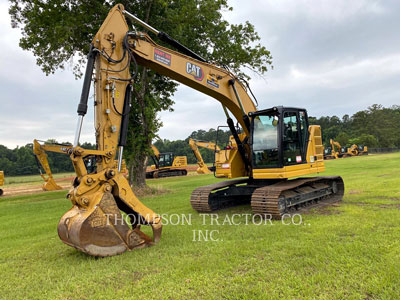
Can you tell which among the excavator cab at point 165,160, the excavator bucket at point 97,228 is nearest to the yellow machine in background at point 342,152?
the excavator cab at point 165,160

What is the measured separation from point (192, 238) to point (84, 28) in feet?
36.5

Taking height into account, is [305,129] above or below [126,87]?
below

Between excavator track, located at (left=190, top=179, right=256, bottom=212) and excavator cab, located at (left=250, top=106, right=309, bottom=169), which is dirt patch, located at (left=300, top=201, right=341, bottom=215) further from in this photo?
excavator track, located at (left=190, top=179, right=256, bottom=212)

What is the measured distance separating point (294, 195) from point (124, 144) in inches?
185

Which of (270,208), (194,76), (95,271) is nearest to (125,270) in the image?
(95,271)

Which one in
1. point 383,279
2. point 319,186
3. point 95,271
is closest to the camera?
point 383,279

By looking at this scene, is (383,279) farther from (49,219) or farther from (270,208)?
(49,219)

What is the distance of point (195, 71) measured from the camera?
6891 mm

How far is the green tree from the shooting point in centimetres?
1202

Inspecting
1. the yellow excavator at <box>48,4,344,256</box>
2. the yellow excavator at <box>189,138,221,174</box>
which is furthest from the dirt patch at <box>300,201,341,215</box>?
the yellow excavator at <box>189,138,221,174</box>

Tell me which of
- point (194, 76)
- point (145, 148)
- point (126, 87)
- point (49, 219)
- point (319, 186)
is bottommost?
point (49, 219)

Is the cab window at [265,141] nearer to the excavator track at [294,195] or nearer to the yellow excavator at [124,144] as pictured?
the yellow excavator at [124,144]

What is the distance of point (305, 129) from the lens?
8.19 m

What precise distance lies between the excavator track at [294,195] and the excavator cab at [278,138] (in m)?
0.69
